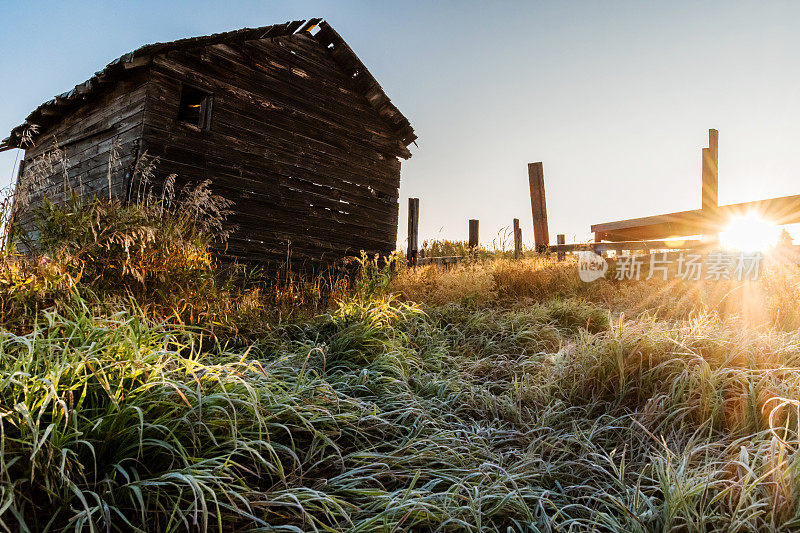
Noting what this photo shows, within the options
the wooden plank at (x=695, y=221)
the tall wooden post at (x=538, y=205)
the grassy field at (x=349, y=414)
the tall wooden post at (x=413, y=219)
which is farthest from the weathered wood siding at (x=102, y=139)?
the tall wooden post at (x=413, y=219)

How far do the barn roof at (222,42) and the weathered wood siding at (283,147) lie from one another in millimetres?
199

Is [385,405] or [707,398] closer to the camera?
[707,398]

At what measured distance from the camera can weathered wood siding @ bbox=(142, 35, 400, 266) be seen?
8.27 meters

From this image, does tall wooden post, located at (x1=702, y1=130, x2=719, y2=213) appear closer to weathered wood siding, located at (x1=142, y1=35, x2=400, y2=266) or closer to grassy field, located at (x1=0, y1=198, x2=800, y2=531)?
grassy field, located at (x1=0, y1=198, x2=800, y2=531)

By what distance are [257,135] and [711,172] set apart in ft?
26.9

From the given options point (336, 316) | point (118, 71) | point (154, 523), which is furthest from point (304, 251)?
point (154, 523)

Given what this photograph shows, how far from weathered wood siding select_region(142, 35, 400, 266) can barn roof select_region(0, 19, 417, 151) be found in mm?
199

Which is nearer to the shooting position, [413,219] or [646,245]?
[646,245]

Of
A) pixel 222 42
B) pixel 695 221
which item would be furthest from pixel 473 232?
pixel 222 42

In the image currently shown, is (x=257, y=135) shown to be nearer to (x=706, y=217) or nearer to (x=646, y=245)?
(x=646, y=245)

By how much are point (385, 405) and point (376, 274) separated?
2728 mm

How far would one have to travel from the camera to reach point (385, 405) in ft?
10.5

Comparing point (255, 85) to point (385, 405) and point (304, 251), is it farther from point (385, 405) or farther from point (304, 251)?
point (385, 405)

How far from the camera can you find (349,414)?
279 cm
